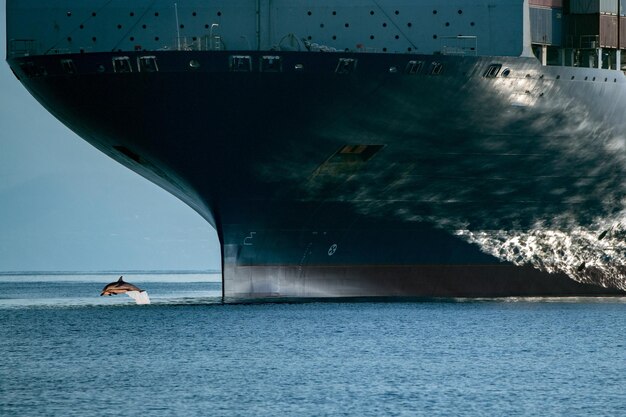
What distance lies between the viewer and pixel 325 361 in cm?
3641

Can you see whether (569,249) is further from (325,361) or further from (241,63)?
(325,361)

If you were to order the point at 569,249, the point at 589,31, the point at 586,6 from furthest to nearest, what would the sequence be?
the point at 569,249
the point at 586,6
the point at 589,31

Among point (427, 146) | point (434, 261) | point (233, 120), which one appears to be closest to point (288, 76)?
point (233, 120)

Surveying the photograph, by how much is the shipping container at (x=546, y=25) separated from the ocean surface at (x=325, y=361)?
29.0 feet

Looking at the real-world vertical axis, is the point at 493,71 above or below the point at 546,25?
below

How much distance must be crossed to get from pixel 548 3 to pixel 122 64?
13777 millimetres

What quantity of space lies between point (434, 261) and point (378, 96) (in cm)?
728

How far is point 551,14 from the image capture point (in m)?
46.6

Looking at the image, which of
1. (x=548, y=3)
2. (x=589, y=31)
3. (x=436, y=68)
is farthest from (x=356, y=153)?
(x=589, y=31)

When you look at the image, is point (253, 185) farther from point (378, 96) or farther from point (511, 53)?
point (511, 53)

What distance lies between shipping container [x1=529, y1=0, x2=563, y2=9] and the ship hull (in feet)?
9.03

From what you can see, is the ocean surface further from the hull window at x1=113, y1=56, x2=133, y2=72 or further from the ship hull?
the hull window at x1=113, y1=56, x2=133, y2=72

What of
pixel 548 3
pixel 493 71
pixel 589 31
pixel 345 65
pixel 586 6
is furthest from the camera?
pixel 586 6

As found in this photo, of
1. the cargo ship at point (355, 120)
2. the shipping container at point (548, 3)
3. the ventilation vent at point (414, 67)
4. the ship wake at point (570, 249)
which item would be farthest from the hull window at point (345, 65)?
the ship wake at point (570, 249)
